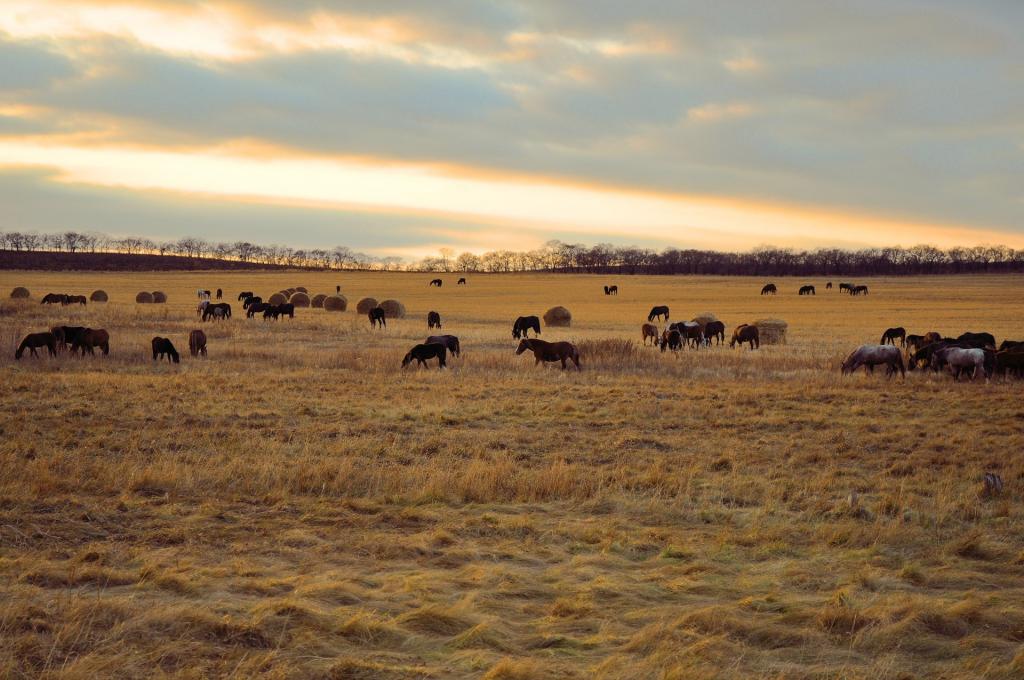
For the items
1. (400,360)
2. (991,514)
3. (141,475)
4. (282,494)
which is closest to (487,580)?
(282,494)

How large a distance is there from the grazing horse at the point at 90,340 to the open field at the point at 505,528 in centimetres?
506

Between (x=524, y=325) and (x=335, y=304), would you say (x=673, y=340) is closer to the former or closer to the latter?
(x=524, y=325)

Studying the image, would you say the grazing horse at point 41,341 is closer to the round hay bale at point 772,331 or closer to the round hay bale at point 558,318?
the round hay bale at point 772,331

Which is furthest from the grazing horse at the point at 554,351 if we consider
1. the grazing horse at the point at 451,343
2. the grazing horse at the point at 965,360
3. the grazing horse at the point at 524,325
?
the grazing horse at the point at 524,325

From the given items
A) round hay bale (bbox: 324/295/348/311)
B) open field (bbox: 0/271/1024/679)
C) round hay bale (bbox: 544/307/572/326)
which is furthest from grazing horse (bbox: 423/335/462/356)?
round hay bale (bbox: 324/295/348/311)

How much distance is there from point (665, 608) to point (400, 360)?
1943cm

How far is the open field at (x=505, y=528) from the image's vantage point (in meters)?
5.97

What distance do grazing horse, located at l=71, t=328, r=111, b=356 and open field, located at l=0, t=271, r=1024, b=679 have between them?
16.6 feet

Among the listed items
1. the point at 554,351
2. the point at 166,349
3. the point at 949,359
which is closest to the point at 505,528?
the point at 554,351

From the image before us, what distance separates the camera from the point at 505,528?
9.23 meters

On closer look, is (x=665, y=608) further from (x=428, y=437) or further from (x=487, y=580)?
(x=428, y=437)

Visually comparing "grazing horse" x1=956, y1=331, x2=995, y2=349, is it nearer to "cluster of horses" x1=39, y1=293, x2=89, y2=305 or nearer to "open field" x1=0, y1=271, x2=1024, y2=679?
"open field" x1=0, y1=271, x2=1024, y2=679

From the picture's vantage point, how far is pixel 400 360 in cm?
2569

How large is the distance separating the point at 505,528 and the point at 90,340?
2132 centimetres
